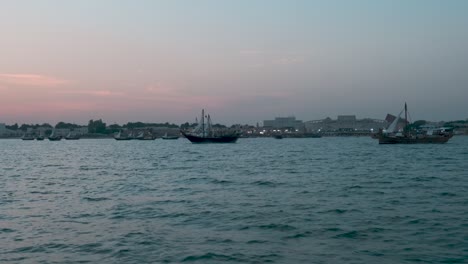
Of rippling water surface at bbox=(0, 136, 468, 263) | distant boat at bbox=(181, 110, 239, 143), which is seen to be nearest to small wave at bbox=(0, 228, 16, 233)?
rippling water surface at bbox=(0, 136, 468, 263)

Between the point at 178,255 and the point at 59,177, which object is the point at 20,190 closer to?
the point at 59,177

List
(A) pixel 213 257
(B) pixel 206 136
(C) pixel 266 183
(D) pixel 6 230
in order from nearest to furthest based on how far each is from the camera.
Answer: (A) pixel 213 257
(D) pixel 6 230
(C) pixel 266 183
(B) pixel 206 136

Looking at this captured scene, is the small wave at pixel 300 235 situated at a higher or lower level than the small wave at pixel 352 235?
higher

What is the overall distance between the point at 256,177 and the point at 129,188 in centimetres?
784

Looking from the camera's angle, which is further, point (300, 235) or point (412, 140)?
point (412, 140)

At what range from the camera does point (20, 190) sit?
1024 inches

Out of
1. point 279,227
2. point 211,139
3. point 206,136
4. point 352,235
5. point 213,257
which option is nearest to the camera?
point 213,257

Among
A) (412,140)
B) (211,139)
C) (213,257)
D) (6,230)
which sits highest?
(211,139)

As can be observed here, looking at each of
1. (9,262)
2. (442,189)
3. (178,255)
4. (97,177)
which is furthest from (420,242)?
(97,177)

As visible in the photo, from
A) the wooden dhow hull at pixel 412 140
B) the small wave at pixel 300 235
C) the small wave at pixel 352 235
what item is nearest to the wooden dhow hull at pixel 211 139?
the wooden dhow hull at pixel 412 140

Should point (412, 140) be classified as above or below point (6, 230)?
above

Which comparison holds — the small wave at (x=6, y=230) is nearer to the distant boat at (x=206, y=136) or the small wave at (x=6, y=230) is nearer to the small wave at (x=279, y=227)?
the small wave at (x=279, y=227)

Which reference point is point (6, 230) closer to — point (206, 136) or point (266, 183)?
point (266, 183)

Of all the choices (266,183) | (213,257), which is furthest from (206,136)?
(213,257)
